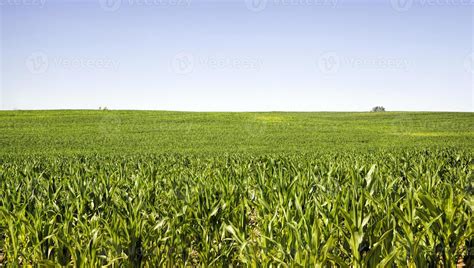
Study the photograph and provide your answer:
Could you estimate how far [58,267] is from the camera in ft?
11.8

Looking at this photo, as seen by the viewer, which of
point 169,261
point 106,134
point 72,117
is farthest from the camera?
point 72,117

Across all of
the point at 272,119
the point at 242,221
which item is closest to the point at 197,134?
the point at 272,119

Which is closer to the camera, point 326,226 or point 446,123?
point 326,226

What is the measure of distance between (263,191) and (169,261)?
2082 mm

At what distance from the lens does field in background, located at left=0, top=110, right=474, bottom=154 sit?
106ft

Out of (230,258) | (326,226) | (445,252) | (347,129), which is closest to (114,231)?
(230,258)

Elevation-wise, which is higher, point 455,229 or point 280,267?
point 455,229

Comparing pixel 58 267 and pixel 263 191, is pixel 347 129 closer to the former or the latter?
pixel 263 191

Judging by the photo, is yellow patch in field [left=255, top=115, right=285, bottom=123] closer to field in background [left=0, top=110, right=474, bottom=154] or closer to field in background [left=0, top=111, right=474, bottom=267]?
field in background [left=0, top=110, right=474, bottom=154]

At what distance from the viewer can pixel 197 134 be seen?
40812mm

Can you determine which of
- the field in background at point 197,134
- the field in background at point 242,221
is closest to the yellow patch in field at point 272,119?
the field in background at point 197,134

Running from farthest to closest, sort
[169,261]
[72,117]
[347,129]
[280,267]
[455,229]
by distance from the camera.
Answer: [72,117]
[347,129]
[169,261]
[455,229]
[280,267]

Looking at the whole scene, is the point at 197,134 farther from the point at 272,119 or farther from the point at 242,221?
the point at 242,221

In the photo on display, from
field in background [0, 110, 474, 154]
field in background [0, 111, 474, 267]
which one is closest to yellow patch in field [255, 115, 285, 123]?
field in background [0, 110, 474, 154]
